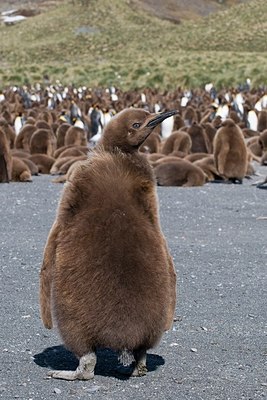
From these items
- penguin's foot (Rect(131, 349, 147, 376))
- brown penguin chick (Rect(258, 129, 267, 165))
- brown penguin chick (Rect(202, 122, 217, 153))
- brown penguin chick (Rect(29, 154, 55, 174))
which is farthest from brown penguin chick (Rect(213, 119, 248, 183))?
penguin's foot (Rect(131, 349, 147, 376))

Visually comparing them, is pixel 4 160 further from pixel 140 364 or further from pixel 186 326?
pixel 140 364

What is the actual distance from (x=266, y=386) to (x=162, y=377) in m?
0.43

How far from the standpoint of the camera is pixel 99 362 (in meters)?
3.87

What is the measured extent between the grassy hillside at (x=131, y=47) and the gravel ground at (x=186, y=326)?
30349 mm

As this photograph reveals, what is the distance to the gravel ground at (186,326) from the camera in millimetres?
3477

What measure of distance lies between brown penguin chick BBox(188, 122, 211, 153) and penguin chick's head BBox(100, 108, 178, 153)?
36.9ft

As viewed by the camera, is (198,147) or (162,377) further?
(198,147)

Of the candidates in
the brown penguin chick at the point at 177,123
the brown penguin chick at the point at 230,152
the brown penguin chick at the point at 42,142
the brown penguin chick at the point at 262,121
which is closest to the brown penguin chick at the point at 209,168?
the brown penguin chick at the point at 230,152

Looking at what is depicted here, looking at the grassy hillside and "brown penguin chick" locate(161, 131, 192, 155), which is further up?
"brown penguin chick" locate(161, 131, 192, 155)

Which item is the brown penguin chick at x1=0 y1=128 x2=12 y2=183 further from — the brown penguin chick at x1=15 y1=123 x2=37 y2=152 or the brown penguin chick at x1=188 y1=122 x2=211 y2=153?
the brown penguin chick at x1=188 y1=122 x2=211 y2=153

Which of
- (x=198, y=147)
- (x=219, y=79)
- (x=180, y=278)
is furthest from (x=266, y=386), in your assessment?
(x=219, y=79)

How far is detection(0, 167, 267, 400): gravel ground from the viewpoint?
3477 millimetres

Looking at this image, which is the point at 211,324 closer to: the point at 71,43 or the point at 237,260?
the point at 237,260

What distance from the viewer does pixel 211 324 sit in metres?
4.56
